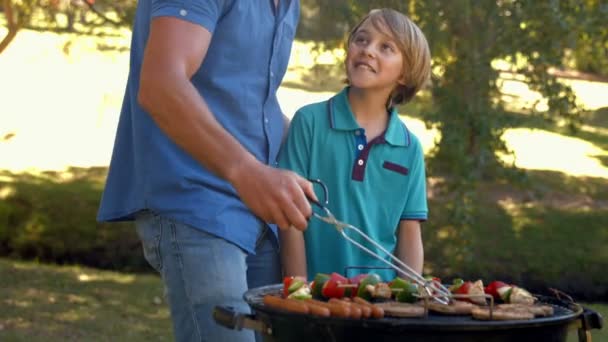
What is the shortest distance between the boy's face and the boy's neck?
0.11 feet

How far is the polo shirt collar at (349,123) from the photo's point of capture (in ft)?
11.4

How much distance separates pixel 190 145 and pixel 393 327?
2.08 ft

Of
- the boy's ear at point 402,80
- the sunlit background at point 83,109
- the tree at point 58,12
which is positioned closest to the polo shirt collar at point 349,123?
the boy's ear at point 402,80

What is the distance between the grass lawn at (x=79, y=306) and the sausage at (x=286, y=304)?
440 cm

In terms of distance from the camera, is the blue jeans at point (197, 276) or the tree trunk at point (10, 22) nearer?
the blue jeans at point (197, 276)

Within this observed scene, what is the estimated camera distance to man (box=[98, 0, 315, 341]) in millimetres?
2691

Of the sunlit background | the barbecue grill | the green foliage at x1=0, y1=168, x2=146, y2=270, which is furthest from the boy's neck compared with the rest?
the green foliage at x1=0, y1=168, x2=146, y2=270

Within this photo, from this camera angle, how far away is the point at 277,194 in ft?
7.86

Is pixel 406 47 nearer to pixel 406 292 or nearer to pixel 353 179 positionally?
pixel 353 179

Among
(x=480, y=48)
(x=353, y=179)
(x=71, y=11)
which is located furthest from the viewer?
(x=71, y=11)

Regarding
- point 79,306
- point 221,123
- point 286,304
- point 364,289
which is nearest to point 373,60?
point 221,123

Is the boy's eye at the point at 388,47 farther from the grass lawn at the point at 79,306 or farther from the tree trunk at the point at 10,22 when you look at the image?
the tree trunk at the point at 10,22

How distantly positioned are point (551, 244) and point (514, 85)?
337 inches

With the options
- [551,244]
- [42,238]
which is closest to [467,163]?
[551,244]
